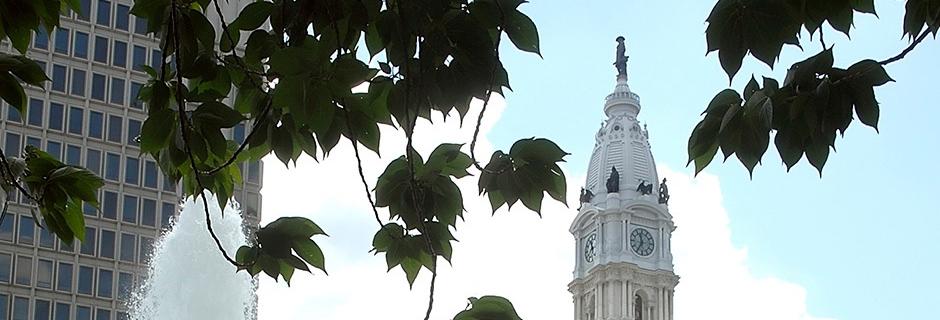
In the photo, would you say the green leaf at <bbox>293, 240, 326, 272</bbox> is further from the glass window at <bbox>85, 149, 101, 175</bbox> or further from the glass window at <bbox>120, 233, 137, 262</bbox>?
the glass window at <bbox>85, 149, 101, 175</bbox>

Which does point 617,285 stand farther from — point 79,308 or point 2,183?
point 2,183

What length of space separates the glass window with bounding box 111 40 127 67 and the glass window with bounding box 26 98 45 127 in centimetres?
321

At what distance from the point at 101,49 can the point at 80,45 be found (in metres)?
0.83

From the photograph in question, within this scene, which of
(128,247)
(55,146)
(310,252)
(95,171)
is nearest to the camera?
(310,252)

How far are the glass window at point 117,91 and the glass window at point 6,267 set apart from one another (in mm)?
7594

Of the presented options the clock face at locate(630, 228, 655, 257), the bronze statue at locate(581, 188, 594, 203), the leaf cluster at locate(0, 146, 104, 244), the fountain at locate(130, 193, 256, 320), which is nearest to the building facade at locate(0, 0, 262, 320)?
the fountain at locate(130, 193, 256, 320)

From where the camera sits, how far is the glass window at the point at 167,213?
63.5 metres

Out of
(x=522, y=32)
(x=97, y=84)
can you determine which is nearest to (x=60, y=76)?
(x=97, y=84)

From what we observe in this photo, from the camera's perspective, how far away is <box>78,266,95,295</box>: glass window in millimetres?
60938

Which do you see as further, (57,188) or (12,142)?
(12,142)

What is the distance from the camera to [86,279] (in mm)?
61062

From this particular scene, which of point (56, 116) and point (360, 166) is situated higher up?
point (56, 116)

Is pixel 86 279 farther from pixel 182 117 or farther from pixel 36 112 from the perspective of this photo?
pixel 182 117

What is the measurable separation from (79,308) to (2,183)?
56362 mm
